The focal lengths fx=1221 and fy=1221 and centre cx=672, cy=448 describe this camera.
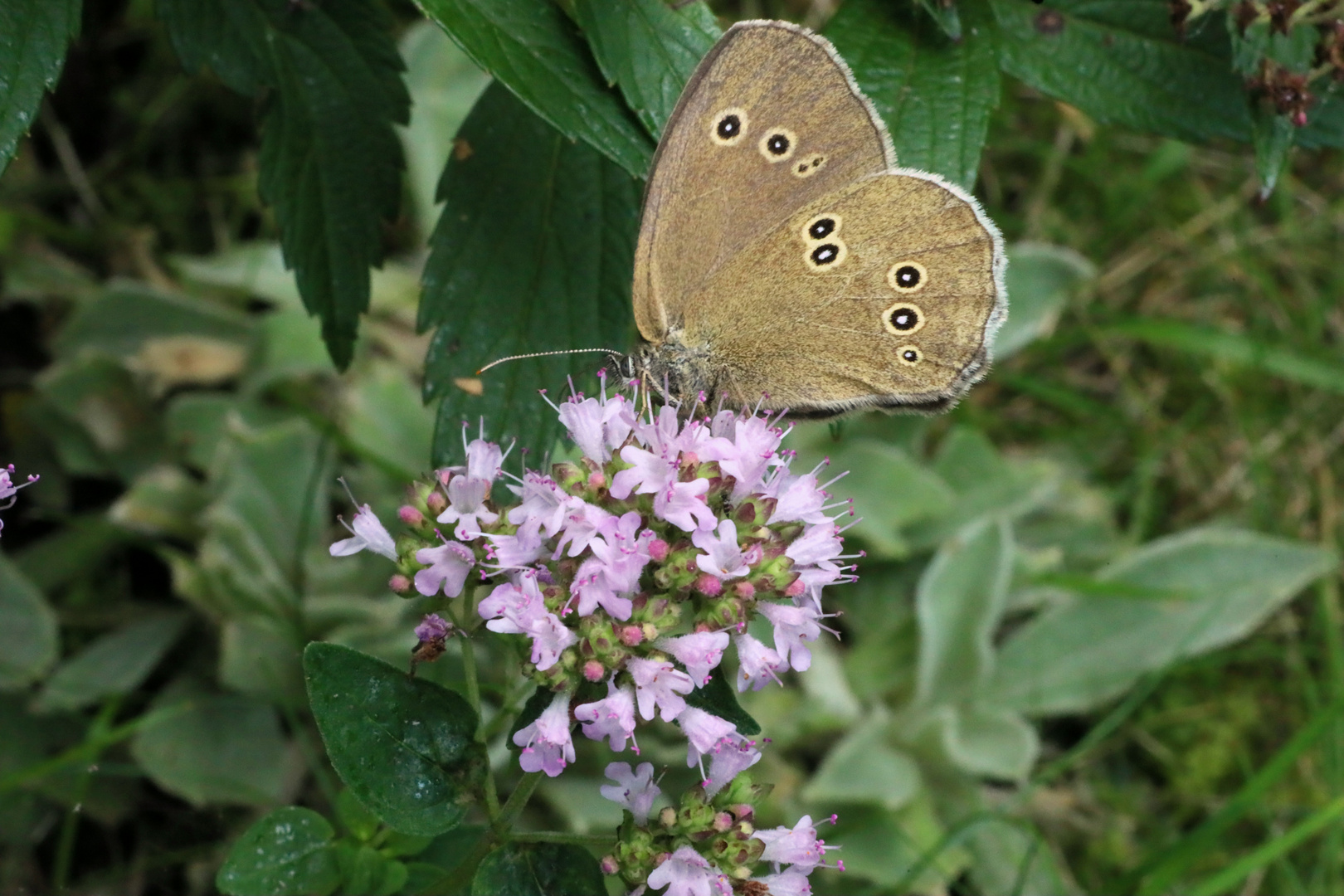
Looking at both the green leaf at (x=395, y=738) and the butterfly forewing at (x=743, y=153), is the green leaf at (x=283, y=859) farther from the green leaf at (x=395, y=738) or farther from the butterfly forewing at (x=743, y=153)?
the butterfly forewing at (x=743, y=153)

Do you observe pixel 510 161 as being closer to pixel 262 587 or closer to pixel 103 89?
pixel 262 587

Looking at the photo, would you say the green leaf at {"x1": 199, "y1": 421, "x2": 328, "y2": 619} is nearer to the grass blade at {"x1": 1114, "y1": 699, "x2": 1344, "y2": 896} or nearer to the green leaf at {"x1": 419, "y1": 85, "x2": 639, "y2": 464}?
the green leaf at {"x1": 419, "y1": 85, "x2": 639, "y2": 464}

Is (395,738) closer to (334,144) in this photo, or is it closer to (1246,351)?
(334,144)

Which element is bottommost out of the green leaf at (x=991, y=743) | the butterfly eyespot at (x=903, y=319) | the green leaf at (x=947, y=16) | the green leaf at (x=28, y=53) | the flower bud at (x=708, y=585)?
the green leaf at (x=991, y=743)

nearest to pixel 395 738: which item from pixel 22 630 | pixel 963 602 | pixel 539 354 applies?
pixel 539 354

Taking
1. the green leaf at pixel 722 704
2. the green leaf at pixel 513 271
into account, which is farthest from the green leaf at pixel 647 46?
the green leaf at pixel 722 704

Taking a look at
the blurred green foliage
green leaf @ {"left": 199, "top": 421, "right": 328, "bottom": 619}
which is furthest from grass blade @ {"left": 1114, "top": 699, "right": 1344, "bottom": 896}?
green leaf @ {"left": 199, "top": 421, "right": 328, "bottom": 619}
